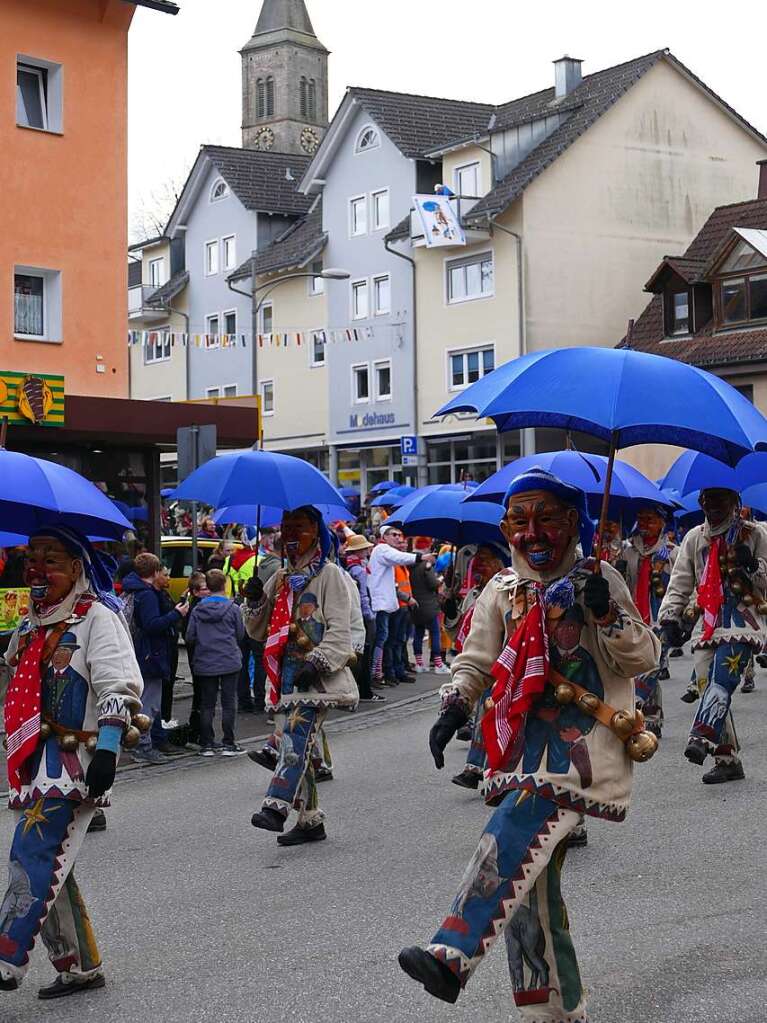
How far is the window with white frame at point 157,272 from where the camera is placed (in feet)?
182

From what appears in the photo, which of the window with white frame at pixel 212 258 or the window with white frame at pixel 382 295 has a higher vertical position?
the window with white frame at pixel 212 258

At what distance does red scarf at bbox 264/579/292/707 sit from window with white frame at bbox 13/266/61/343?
1430 cm

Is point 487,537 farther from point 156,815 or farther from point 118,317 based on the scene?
point 118,317

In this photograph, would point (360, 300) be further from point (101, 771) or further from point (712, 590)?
point (101, 771)

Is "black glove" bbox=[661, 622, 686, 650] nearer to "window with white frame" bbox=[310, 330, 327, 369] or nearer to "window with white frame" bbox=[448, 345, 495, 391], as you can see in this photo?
"window with white frame" bbox=[448, 345, 495, 391]

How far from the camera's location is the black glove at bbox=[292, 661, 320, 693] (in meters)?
8.31

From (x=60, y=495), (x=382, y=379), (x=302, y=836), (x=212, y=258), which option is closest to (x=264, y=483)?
(x=302, y=836)

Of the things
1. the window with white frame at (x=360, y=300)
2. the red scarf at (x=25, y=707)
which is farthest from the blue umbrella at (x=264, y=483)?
the window with white frame at (x=360, y=300)

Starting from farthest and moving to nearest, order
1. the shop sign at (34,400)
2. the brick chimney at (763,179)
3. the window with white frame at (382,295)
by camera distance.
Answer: the window with white frame at (382,295) → the brick chimney at (763,179) → the shop sign at (34,400)

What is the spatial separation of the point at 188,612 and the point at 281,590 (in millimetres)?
5037

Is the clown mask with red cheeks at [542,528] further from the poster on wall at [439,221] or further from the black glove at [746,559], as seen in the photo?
the poster on wall at [439,221]

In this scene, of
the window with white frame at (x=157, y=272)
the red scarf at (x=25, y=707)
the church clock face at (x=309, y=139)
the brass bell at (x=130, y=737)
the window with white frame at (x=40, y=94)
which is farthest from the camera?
the church clock face at (x=309, y=139)

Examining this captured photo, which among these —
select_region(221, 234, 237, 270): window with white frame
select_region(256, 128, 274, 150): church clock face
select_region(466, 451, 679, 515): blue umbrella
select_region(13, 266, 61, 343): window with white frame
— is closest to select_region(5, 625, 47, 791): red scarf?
select_region(466, 451, 679, 515): blue umbrella

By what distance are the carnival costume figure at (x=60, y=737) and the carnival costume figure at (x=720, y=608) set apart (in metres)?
4.73
